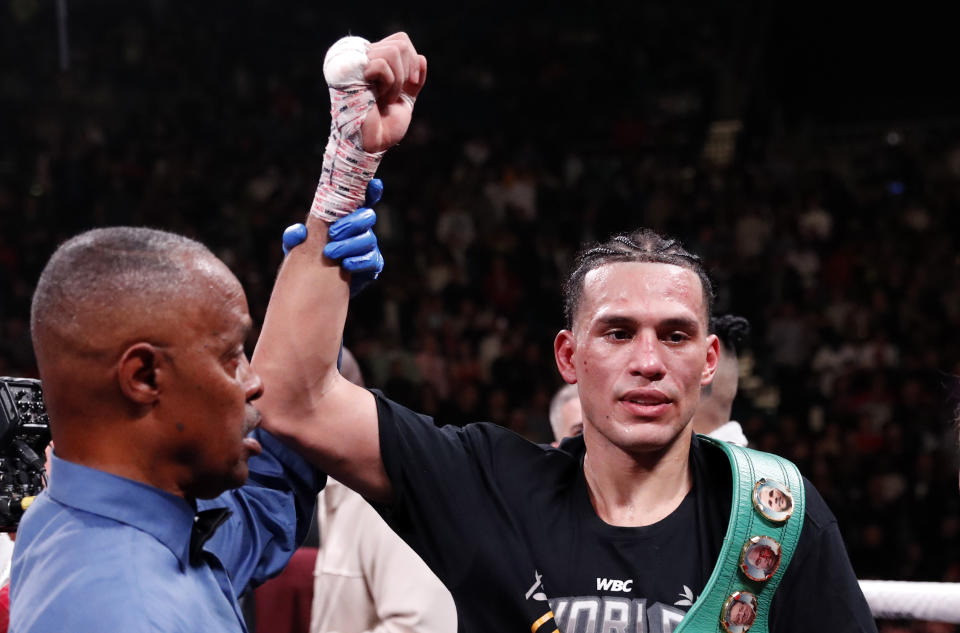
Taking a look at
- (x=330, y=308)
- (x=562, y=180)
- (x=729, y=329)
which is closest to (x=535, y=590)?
(x=330, y=308)

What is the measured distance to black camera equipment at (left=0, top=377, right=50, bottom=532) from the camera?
4.90 feet

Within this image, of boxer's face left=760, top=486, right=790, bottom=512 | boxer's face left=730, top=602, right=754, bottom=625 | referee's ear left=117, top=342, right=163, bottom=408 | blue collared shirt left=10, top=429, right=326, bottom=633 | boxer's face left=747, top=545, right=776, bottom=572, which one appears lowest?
boxer's face left=730, top=602, right=754, bottom=625

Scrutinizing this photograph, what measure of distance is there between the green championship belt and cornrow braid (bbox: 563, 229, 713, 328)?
14.3 inches

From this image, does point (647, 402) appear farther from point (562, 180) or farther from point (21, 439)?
point (562, 180)

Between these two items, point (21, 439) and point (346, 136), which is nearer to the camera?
point (21, 439)

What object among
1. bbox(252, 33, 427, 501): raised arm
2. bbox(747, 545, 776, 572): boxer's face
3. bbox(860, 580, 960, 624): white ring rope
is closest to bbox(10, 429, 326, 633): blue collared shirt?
bbox(252, 33, 427, 501): raised arm

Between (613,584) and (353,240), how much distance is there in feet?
2.31

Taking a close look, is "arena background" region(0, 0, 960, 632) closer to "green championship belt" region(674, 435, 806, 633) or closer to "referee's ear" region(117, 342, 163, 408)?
"green championship belt" region(674, 435, 806, 633)

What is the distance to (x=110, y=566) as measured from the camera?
1.21 m

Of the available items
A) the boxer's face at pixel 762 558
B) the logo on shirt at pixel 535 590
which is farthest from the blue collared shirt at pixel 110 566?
the boxer's face at pixel 762 558

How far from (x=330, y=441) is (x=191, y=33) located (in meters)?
11.4

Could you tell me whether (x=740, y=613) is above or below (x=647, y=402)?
below

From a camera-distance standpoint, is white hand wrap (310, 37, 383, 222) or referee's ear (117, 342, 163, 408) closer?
referee's ear (117, 342, 163, 408)

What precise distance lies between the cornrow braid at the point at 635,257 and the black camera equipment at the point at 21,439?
95cm
